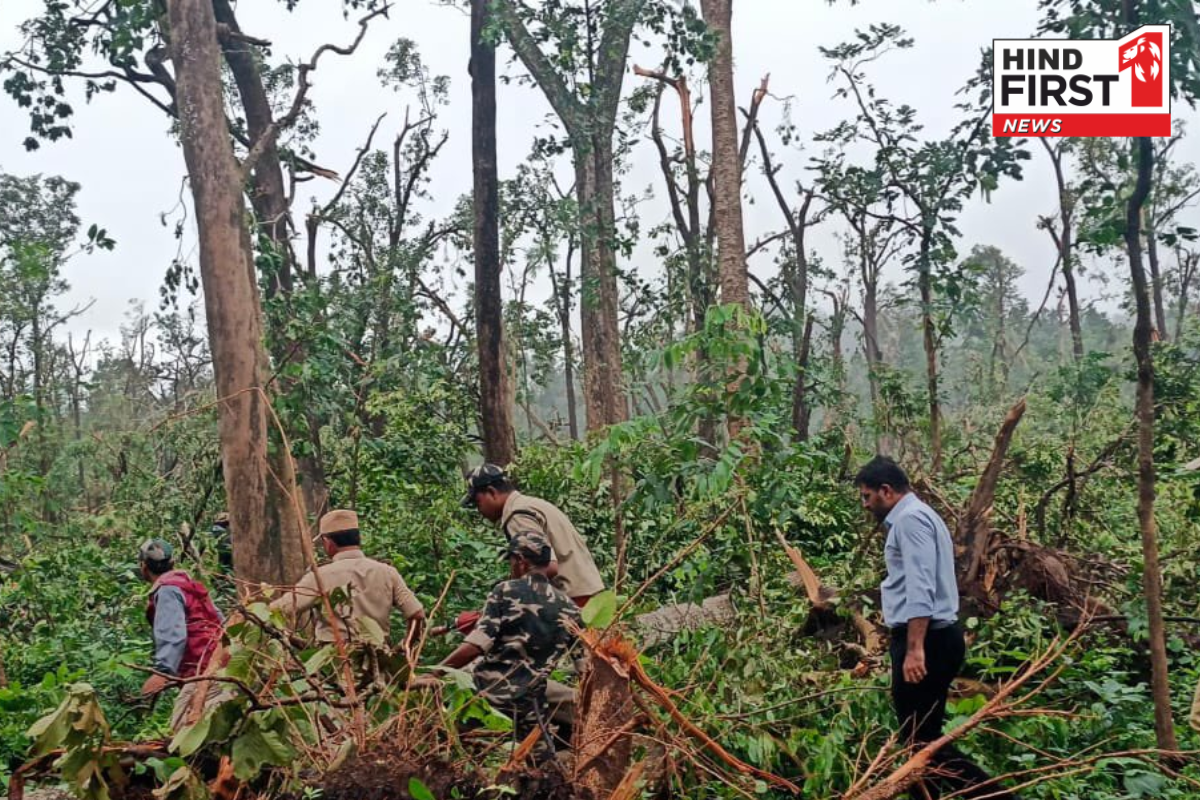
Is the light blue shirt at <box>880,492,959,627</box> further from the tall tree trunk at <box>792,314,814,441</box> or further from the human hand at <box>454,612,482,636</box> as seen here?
the tall tree trunk at <box>792,314,814,441</box>

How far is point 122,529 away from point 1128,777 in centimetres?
954

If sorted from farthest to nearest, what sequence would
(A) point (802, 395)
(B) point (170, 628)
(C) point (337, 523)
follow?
(A) point (802, 395) < (B) point (170, 628) < (C) point (337, 523)

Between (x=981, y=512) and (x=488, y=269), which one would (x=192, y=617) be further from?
(x=488, y=269)

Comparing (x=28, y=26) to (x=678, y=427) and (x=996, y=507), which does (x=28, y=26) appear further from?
(x=996, y=507)

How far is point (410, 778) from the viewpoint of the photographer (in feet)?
10.4

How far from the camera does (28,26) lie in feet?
36.0

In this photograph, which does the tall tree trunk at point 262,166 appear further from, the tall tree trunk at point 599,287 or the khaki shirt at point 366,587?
the khaki shirt at point 366,587

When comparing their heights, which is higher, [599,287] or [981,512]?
[599,287]

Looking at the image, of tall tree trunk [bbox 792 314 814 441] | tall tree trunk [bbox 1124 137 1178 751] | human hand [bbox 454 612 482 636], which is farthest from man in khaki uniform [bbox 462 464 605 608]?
tall tree trunk [bbox 792 314 814 441]

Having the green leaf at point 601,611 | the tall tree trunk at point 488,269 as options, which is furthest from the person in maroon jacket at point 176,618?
the tall tree trunk at point 488,269

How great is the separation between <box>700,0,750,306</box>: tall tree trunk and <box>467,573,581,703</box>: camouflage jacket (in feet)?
→ 21.7

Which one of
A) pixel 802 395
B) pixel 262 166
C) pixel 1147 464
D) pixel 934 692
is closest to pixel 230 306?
pixel 934 692

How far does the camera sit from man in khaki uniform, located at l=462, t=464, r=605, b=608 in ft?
17.0

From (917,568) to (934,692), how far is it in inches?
23.0
